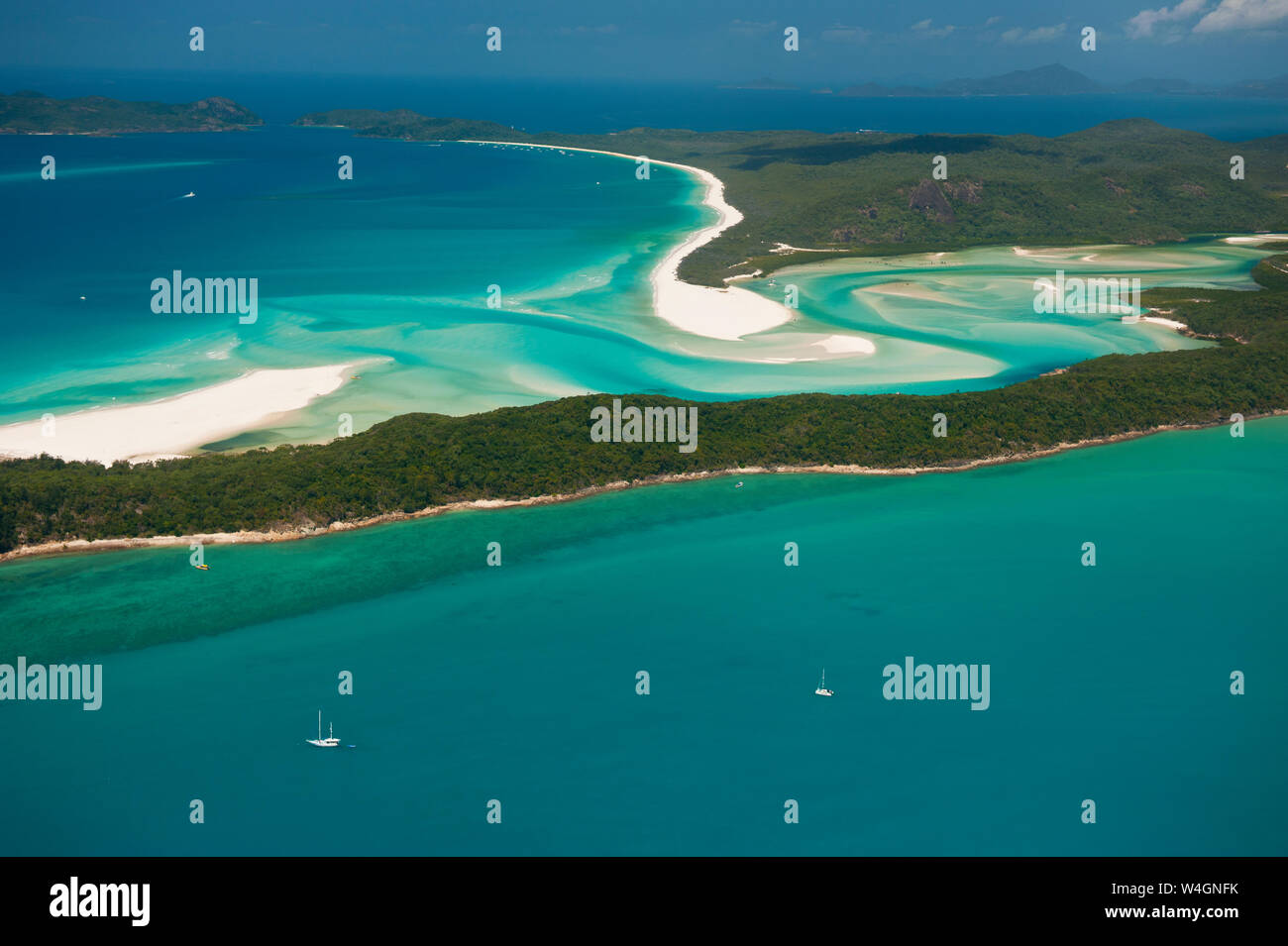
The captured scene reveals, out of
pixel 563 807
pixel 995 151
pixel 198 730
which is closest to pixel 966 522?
pixel 563 807

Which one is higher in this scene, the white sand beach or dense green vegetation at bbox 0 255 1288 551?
the white sand beach

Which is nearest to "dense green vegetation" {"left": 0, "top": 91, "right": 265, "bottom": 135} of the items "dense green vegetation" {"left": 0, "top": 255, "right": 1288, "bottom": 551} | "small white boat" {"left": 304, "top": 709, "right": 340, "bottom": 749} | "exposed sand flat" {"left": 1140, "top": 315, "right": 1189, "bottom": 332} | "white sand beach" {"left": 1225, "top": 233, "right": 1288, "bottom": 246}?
"dense green vegetation" {"left": 0, "top": 255, "right": 1288, "bottom": 551}

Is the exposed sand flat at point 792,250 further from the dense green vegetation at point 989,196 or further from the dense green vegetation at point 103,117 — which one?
the dense green vegetation at point 103,117

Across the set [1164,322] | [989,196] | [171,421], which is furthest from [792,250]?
[171,421]

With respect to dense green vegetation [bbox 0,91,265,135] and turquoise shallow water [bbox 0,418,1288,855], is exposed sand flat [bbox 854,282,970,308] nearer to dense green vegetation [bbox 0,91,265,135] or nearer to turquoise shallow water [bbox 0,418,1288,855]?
turquoise shallow water [bbox 0,418,1288,855]

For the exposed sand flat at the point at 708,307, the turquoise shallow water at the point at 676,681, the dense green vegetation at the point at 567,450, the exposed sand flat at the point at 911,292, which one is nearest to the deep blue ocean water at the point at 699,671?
the turquoise shallow water at the point at 676,681

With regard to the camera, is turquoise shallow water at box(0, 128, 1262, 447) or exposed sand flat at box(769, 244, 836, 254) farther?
exposed sand flat at box(769, 244, 836, 254)
